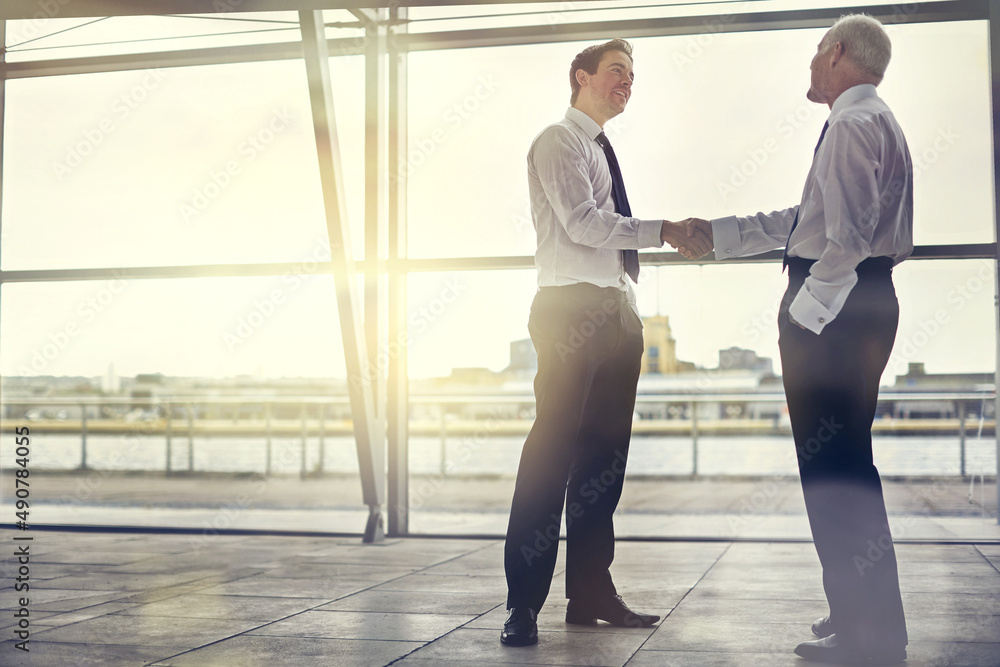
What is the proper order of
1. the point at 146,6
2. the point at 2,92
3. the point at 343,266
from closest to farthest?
the point at 146,6 < the point at 343,266 < the point at 2,92

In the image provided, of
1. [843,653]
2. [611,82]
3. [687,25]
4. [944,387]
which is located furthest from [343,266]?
[944,387]

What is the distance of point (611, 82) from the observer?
2.47m

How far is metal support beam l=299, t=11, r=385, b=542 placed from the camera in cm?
411

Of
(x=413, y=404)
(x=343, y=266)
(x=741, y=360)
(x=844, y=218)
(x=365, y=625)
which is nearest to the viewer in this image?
(x=844, y=218)

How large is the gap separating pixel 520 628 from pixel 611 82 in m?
1.42

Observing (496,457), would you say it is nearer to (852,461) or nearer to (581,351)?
(581,351)

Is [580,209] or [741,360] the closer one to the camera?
[580,209]

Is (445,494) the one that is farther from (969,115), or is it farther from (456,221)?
(969,115)

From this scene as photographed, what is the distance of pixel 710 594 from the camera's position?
2.96 m

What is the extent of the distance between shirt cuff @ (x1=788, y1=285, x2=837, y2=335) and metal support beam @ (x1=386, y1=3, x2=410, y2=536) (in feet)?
9.24

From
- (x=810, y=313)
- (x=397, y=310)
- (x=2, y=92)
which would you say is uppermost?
A: (x=2, y=92)

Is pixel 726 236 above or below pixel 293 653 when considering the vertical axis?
above

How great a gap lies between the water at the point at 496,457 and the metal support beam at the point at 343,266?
2841 millimetres

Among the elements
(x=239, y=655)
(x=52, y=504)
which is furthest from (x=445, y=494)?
(x=239, y=655)
